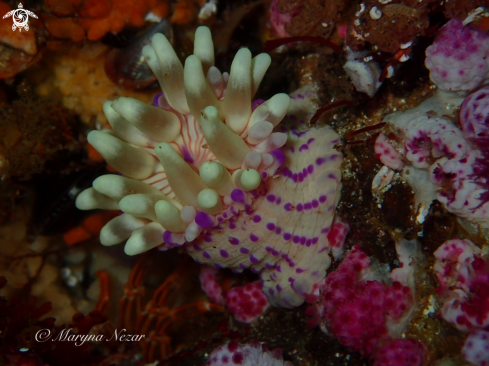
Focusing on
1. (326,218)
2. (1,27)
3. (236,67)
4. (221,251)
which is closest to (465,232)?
(326,218)

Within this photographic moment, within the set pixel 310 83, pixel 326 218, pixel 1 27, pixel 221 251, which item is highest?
pixel 1 27

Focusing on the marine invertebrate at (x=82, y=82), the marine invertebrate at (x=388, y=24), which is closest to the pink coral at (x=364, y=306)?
the marine invertebrate at (x=388, y=24)

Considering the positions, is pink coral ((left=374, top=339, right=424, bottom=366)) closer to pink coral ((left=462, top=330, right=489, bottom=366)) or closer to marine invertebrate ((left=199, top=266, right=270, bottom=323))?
pink coral ((left=462, top=330, right=489, bottom=366))

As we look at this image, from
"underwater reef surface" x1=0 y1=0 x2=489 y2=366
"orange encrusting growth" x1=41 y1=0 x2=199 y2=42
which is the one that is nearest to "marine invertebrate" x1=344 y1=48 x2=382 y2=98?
"underwater reef surface" x1=0 y1=0 x2=489 y2=366

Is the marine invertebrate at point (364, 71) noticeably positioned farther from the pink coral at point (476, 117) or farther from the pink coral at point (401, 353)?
the pink coral at point (401, 353)

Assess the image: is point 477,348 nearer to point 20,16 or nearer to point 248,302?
point 248,302

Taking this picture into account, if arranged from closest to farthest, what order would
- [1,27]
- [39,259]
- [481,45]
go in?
[481,45] → [1,27] → [39,259]

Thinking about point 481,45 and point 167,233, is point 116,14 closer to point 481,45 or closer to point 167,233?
point 167,233
